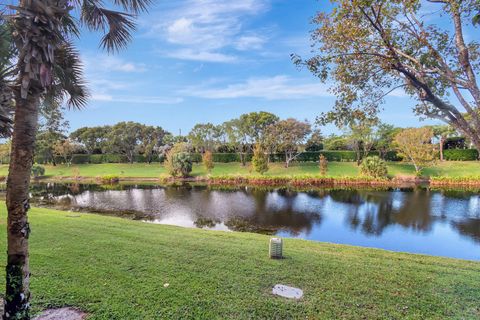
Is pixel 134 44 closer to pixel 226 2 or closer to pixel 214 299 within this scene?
pixel 214 299

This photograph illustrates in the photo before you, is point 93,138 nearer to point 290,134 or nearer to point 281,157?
point 281,157

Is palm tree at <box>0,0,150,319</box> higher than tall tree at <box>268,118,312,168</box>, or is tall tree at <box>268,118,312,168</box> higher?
tall tree at <box>268,118,312,168</box>

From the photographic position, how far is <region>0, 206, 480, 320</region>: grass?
4047mm

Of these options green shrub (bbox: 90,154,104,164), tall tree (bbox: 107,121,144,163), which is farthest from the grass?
green shrub (bbox: 90,154,104,164)

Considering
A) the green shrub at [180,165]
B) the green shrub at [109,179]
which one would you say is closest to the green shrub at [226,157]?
the green shrub at [180,165]

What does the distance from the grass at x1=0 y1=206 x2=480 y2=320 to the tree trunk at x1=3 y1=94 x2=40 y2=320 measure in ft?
2.43

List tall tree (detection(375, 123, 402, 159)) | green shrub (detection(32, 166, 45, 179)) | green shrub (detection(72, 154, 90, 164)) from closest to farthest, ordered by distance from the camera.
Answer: green shrub (detection(32, 166, 45, 179))
tall tree (detection(375, 123, 402, 159))
green shrub (detection(72, 154, 90, 164))

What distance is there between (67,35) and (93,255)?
14.2 feet

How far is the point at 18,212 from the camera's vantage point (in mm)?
3363

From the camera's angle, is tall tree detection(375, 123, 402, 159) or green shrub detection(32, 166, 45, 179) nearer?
green shrub detection(32, 166, 45, 179)

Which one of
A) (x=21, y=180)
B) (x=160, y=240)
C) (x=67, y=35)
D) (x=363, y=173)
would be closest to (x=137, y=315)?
(x=21, y=180)

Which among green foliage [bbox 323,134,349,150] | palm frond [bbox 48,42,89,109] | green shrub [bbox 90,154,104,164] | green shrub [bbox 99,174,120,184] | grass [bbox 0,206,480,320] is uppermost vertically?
green foliage [bbox 323,134,349,150]

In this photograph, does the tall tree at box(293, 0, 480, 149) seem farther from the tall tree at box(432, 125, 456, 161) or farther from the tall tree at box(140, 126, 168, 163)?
the tall tree at box(140, 126, 168, 163)

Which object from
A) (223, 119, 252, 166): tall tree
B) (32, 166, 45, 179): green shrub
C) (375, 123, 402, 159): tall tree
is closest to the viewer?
(32, 166, 45, 179): green shrub
